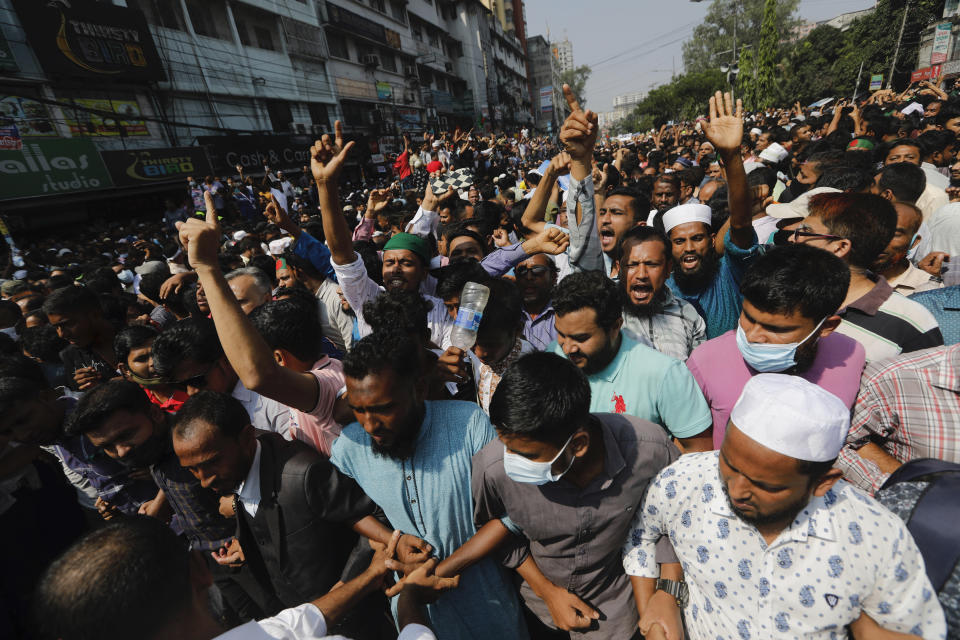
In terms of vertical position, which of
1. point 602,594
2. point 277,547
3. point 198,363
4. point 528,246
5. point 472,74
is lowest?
point 602,594

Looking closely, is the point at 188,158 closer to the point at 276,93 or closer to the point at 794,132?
the point at 276,93

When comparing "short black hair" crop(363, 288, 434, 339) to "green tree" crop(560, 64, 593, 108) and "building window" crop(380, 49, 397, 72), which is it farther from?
"green tree" crop(560, 64, 593, 108)

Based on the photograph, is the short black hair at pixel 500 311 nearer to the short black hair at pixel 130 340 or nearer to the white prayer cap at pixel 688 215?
the white prayer cap at pixel 688 215

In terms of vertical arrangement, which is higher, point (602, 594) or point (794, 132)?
point (794, 132)

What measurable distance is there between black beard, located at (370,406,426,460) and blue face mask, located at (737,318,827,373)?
1528mm

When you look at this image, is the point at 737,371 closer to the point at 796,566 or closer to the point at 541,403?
the point at 796,566

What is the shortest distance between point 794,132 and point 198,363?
11.8 meters

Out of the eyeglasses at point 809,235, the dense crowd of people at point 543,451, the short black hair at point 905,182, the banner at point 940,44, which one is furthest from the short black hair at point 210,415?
the banner at point 940,44

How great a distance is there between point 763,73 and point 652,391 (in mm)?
57341

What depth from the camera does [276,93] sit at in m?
22.5

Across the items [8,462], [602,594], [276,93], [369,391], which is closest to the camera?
[369,391]

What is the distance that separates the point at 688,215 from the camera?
Result: 9.73 ft

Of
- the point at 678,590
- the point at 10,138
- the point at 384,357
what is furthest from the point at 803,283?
the point at 10,138

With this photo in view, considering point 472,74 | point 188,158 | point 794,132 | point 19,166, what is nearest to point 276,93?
point 188,158
